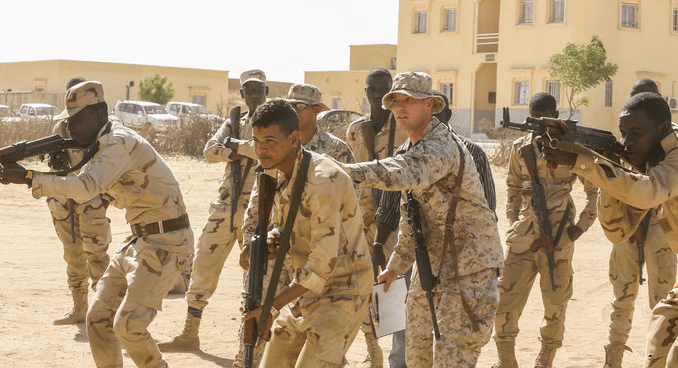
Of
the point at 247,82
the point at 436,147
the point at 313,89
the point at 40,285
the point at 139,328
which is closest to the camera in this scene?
the point at 436,147

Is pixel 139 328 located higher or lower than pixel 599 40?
lower

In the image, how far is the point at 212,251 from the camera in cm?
812

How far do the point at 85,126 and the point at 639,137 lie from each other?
3369 mm

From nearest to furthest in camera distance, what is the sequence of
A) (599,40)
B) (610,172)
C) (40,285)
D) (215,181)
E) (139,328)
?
(610,172), (139,328), (40,285), (215,181), (599,40)

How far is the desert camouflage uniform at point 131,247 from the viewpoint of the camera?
5742 mm

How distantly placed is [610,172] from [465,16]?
4078cm

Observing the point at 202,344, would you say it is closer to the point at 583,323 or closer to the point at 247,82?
the point at 247,82

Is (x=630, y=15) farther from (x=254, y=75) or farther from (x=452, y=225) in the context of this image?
(x=452, y=225)

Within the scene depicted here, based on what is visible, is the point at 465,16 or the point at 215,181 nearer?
the point at 215,181

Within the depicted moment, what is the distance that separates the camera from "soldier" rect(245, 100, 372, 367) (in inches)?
176

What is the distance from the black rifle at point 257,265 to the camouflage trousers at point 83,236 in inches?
192

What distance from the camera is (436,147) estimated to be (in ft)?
16.9

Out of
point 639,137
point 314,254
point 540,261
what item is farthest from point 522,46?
point 314,254

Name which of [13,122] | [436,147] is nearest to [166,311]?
[436,147]
